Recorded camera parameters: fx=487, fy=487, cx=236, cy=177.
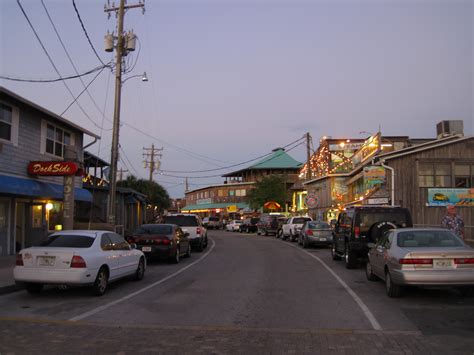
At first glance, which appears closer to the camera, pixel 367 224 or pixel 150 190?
pixel 367 224

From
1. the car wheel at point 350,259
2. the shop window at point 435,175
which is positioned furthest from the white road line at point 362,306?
the shop window at point 435,175

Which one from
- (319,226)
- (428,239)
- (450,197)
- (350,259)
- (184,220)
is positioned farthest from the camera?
(450,197)

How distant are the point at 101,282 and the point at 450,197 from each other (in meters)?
22.1

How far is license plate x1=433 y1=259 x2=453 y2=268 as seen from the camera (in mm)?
9344

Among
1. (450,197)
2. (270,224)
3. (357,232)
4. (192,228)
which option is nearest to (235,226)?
(270,224)

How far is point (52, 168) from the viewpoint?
18156mm

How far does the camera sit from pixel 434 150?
27547mm

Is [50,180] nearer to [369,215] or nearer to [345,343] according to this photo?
[369,215]

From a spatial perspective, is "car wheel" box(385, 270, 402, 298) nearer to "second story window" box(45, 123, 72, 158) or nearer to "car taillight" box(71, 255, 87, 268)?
"car taillight" box(71, 255, 87, 268)

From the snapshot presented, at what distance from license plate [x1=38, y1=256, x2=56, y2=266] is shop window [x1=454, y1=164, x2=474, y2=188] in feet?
77.4

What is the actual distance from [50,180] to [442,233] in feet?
52.6

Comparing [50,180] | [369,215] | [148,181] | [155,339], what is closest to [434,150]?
[369,215]

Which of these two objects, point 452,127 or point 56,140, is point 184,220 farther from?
point 452,127

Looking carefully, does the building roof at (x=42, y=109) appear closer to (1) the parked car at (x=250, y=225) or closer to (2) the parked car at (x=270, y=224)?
(2) the parked car at (x=270, y=224)
